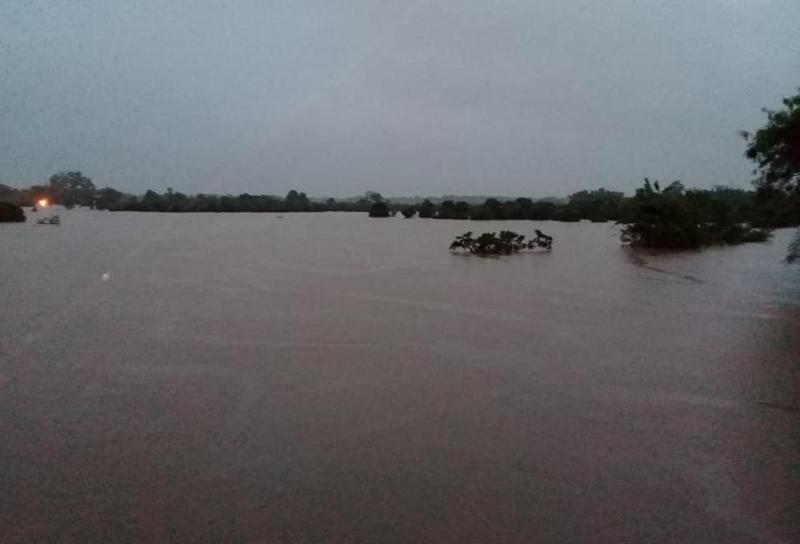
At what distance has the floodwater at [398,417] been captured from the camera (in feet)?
13.1

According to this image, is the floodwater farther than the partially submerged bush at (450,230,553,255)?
No

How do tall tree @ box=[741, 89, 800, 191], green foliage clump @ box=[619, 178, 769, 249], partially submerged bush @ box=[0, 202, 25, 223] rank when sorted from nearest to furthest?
1. tall tree @ box=[741, 89, 800, 191]
2. green foliage clump @ box=[619, 178, 769, 249]
3. partially submerged bush @ box=[0, 202, 25, 223]

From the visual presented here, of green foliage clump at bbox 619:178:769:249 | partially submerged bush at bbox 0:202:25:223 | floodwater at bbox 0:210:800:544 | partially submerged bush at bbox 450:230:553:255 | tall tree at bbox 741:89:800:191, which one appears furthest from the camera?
partially submerged bush at bbox 0:202:25:223

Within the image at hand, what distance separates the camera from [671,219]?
22.9 metres

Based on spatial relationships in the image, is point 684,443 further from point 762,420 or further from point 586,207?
point 586,207

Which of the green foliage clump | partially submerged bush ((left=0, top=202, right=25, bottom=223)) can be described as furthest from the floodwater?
partially submerged bush ((left=0, top=202, right=25, bottom=223))

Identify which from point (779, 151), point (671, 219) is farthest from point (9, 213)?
point (779, 151)

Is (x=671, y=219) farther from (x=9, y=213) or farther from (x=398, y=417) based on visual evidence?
(x=9, y=213)

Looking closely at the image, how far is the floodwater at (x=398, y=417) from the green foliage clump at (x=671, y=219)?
10221 millimetres

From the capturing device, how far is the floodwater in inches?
158

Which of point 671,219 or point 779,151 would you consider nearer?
point 779,151

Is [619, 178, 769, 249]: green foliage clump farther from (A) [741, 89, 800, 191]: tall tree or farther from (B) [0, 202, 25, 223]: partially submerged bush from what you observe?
(B) [0, 202, 25, 223]: partially submerged bush

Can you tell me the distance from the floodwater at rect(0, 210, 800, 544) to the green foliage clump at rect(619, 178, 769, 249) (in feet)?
33.5

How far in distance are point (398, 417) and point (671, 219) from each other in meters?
19.8
